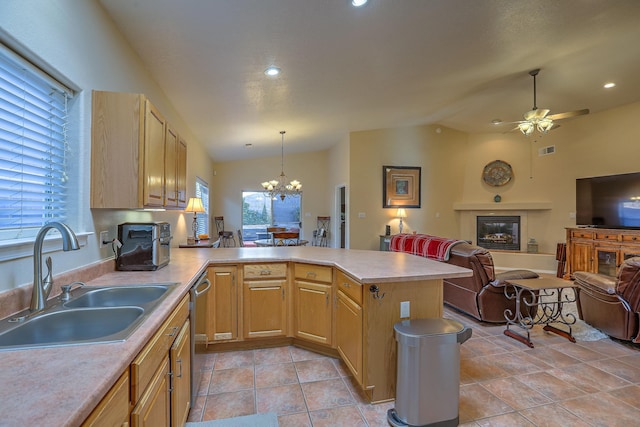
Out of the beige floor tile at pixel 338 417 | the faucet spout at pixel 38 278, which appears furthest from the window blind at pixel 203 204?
the beige floor tile at pixel 338 417

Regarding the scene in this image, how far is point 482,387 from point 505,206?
6.07 meters

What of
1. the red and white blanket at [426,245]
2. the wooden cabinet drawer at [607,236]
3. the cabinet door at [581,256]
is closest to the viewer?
the red and white blanket at [426,245]

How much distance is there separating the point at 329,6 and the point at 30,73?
1938 mm

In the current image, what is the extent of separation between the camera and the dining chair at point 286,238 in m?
6.13

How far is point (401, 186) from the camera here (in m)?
7.26

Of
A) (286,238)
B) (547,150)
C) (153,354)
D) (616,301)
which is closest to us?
(153,354)

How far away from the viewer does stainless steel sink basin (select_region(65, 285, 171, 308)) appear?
5.33 ft

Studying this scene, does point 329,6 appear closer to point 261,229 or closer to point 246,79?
point 246,79

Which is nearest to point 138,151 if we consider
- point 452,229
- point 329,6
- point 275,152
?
point 329,6

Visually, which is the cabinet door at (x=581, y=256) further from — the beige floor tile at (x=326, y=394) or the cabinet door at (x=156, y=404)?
the cabinet door at (x=156, y=404)

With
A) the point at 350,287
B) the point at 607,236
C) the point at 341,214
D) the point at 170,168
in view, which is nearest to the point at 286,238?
the point at 341,214

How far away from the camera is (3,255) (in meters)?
1.23

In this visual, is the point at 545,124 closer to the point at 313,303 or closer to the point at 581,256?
the point at 581,256

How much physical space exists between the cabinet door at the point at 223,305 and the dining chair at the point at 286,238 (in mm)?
3411
